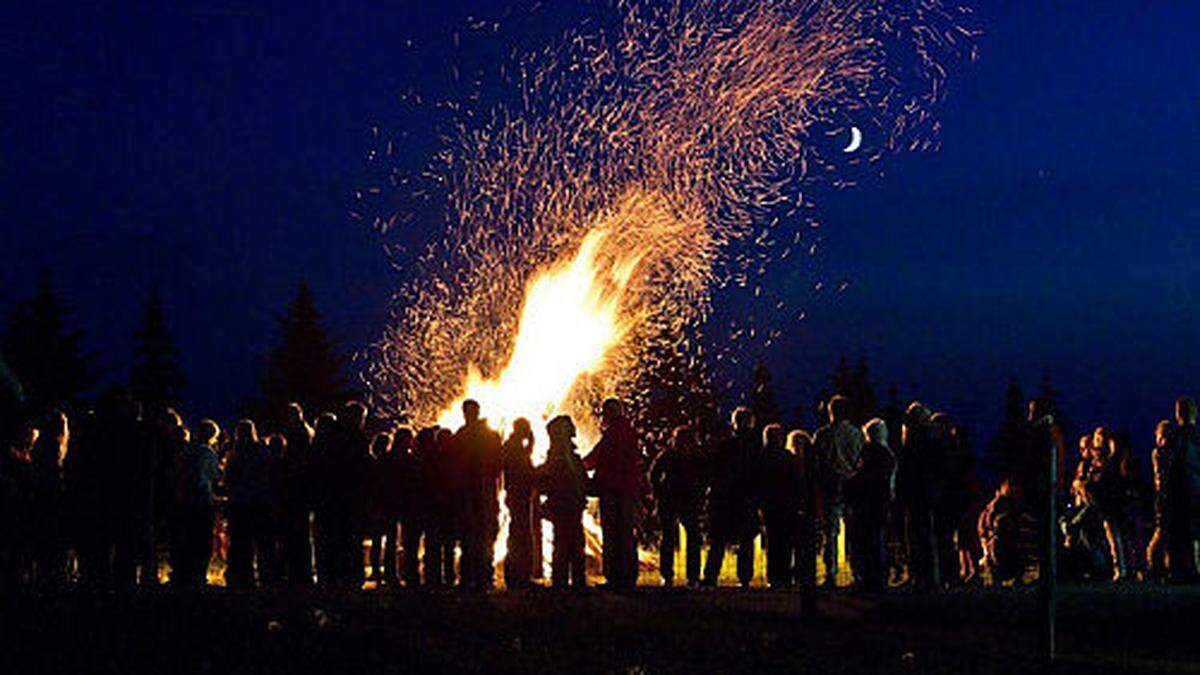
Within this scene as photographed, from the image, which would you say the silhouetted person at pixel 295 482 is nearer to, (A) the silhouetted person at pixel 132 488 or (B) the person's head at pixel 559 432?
(A) the silhouetted person at pixel 132 488

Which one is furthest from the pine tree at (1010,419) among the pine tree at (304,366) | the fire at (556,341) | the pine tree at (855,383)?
the fire at (556,341)

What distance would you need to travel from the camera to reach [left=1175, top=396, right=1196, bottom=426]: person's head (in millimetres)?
18797

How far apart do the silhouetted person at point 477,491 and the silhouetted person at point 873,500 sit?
3.97m

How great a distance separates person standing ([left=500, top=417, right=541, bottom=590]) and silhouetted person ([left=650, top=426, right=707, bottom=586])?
150cm

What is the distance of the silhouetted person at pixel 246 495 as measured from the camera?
18500 millimetres

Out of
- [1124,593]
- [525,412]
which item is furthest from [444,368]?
[1124,593]

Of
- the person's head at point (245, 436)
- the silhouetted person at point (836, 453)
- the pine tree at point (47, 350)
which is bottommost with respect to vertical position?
the silhouetted person at point (836, 453)

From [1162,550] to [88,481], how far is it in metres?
12.1

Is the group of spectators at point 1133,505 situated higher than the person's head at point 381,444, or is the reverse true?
the person's head at point 381,444

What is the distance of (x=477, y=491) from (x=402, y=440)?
3.78 feet

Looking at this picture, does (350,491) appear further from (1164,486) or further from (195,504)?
(1164,486)

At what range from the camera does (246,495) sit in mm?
18531

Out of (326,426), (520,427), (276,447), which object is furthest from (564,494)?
(276,447)

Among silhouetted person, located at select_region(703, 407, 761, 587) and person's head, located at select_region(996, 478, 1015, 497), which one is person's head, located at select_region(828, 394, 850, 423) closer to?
silhouetted person, located at select_region(703, 407, 761, 587)
